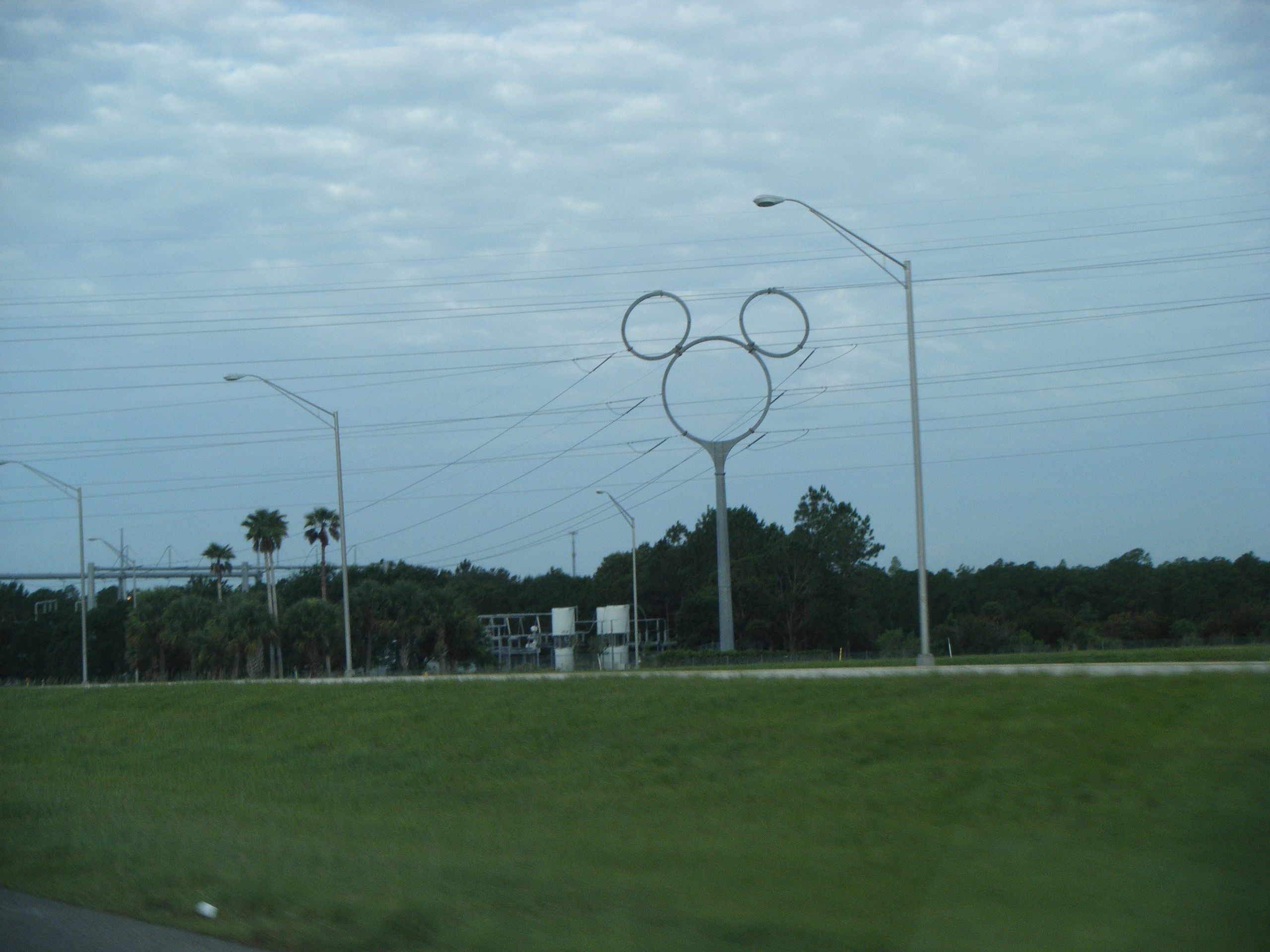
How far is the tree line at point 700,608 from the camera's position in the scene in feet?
233

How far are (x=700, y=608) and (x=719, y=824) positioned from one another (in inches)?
3307

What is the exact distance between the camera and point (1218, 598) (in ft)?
226

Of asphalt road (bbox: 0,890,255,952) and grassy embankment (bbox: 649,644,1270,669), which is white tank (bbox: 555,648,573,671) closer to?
grassy embankment (bbox: 649,644,1270,669)

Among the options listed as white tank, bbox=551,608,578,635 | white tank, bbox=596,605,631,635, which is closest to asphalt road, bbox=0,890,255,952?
white tank, bbox=596,605,631,635

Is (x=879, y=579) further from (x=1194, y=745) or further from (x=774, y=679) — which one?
(x=1194, y=745)

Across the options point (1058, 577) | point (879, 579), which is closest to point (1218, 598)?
point (1058, 577)

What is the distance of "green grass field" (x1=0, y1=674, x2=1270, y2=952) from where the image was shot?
24.9 feet

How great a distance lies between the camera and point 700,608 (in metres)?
95.4

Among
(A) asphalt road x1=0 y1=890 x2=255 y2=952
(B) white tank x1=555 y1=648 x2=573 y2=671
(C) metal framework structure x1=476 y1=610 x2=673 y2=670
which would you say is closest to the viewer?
(A) asphalt road x1=0 y1=890 x2=255 y2=952

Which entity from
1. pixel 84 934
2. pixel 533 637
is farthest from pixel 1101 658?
pixel 533 637

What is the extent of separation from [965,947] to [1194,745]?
6.60m

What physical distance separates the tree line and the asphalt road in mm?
48894

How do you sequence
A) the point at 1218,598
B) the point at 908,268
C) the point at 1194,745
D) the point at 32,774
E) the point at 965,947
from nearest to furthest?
the point at 965,947 < the point at 1194,745 < the point at 32,774 < the point at 908,268 < the point at 1218,598

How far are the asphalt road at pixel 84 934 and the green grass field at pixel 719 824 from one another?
210 millimetres
